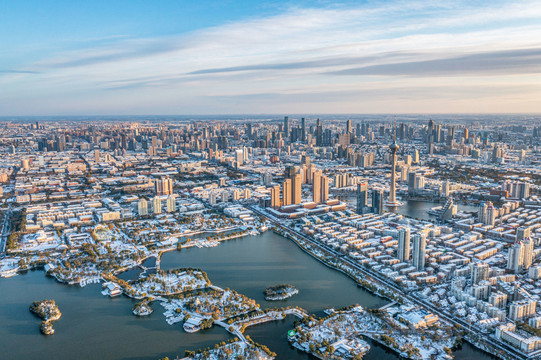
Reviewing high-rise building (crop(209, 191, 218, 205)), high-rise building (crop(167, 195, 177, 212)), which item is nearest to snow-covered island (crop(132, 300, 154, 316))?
high-rise building (crop(167, 195, 177, 212))

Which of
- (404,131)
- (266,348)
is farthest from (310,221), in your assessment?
(404,131)

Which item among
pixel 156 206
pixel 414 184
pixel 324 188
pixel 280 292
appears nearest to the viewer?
pixel 280 292

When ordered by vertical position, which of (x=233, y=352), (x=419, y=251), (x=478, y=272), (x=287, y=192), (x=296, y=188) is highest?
(x=296, y=188)

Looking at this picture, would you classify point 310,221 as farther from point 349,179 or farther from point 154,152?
point 154,152

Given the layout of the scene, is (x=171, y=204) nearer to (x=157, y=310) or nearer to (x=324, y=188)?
(x=324, y=188)

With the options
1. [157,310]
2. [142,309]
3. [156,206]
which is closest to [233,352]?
[157,310]

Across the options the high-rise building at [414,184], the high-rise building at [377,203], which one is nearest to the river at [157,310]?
the high-rise building at [377,203]

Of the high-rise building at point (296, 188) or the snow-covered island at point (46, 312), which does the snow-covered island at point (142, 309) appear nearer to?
the snow-covered island at point (46, 312)
